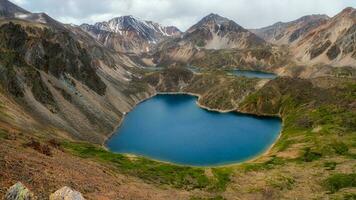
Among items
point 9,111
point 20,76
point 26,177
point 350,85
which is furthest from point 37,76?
point 350,85

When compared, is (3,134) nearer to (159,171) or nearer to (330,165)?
(159,171)

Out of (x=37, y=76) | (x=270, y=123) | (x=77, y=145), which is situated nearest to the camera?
(x=77, y=145)

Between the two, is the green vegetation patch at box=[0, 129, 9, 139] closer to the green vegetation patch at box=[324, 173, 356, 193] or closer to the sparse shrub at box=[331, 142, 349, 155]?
the green vegetation patch at box=[324, 173, 356, 193]

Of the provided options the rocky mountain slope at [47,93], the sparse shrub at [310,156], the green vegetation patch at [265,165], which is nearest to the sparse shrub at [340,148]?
the sparse shrub at [310,156]

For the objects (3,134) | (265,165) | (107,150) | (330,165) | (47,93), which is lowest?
(3,134)

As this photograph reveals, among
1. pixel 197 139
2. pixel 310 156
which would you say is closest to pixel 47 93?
pixel 197 139

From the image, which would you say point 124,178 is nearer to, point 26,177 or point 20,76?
point 26,177
